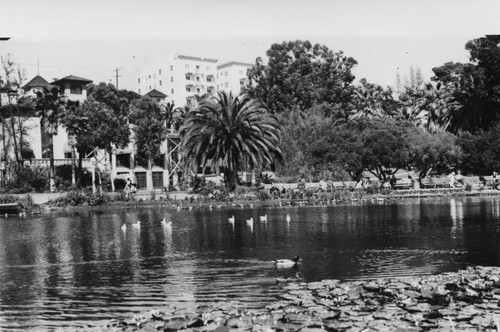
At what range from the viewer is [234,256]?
73.2 feet

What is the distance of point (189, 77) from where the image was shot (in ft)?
373

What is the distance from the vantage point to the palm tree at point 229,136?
177ft

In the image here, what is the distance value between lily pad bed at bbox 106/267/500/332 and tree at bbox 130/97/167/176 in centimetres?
5235

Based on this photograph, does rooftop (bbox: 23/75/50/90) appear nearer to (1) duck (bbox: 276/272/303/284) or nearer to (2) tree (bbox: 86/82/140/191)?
(2) tree (bbox: 86/82/140/191)

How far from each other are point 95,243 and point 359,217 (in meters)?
15.4

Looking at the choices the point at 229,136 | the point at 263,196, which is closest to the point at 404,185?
the point at 263,196

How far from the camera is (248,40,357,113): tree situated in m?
79.6

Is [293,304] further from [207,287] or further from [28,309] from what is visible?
[28,309]

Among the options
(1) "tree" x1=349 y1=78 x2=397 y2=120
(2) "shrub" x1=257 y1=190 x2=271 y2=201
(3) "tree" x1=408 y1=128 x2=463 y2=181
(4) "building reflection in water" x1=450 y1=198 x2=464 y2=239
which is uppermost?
(1) "tree" x1=349 y1=78 x2=397 y2=120

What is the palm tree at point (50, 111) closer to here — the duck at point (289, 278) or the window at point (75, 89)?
the window at point (75, 89)

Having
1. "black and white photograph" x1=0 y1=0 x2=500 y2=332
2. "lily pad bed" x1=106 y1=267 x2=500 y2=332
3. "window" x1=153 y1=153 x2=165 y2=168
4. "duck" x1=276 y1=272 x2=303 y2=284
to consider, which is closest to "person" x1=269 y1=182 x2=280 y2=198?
"black and white photograph" x1=0 y1=0 x2=500 y2=332

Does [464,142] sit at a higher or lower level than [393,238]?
higher

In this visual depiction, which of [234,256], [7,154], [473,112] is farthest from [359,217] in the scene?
[7,154]

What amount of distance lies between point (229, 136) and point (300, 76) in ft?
94.3
